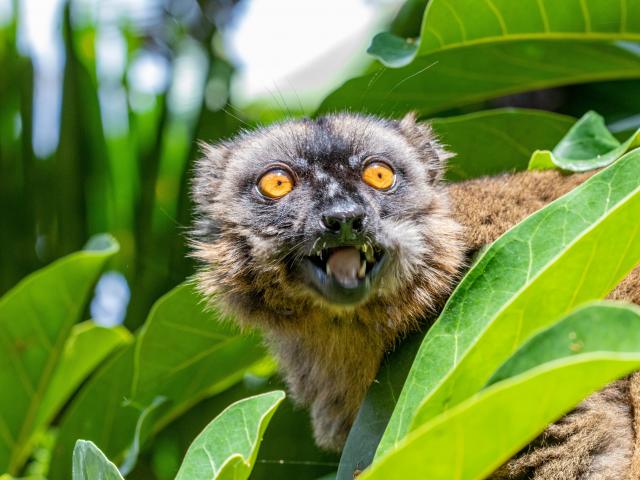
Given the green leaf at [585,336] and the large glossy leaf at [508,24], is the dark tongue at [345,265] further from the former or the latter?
the green leaf at [585,336]

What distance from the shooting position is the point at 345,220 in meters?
2.38

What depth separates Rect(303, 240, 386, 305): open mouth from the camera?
2.49 meters

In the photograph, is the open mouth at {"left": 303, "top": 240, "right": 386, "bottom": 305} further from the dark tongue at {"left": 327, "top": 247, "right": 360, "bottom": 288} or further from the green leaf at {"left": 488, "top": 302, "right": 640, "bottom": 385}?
the green leaf at {"left": 488, "top": 302, "right": 640, "bottom": 385}

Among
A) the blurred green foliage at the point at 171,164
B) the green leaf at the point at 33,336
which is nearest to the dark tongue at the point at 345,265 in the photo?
the blurred green foliage at the point at 171,164

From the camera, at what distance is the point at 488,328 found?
1.60m

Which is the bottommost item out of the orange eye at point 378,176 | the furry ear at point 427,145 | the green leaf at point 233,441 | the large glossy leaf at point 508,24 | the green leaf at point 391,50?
the green leaf at point 233,441

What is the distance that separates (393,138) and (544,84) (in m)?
0.75

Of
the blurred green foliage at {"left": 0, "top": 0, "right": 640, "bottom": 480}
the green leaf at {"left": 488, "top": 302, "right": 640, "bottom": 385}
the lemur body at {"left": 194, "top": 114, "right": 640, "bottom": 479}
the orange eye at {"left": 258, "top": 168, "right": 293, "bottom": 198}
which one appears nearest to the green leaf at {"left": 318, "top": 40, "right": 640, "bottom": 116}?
the blurred green foliage at {"left": 0, "top": 0, "right": 640, "bottom": 480}

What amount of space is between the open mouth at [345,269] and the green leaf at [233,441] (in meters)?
0.73

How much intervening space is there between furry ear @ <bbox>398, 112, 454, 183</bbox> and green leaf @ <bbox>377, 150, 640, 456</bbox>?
1176mm

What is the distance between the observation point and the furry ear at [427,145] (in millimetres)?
3033

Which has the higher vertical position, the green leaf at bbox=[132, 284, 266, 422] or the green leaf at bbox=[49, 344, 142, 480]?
the green leaf at bbox=[132, 284, 266, 422]

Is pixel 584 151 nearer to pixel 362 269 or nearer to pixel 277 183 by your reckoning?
pixel 362 269

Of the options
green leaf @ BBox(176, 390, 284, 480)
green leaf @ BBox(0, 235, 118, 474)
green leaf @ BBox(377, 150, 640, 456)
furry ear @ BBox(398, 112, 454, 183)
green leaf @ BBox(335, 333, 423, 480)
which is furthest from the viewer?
green leaf @ BBox(0, 235, 118, 474)
